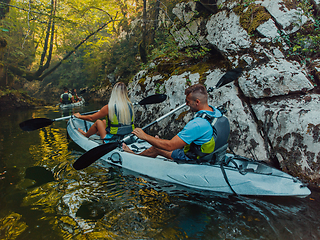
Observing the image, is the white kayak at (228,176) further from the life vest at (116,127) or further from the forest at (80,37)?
the forest at (80,37)

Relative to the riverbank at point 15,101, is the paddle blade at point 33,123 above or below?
below

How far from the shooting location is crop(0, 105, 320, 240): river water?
7.34 feet

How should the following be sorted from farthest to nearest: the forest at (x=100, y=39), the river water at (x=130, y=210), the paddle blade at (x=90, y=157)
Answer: the forest at (x=100, y=39), the paddle blade at (x=90, y=157), the river water at (x=130, y=210)

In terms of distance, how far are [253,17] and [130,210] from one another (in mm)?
5366

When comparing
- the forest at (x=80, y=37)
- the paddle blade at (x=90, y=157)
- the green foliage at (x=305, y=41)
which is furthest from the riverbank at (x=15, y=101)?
the green foliage at (x=305, y=41)

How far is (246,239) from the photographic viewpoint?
2.11m

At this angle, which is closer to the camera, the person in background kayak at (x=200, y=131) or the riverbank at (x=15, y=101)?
the person in background kayak at (x=200, y=131)

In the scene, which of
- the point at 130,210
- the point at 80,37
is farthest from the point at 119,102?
the point at 80,37

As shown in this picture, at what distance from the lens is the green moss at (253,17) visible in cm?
499

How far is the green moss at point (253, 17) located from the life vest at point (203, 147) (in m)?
3.62

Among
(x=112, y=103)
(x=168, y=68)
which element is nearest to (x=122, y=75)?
(x=168, y=68)

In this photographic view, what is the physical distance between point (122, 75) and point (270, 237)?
16.0 m

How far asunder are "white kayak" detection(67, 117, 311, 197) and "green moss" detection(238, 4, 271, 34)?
11.9 ft

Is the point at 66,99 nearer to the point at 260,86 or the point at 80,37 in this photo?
the point at 80,37
